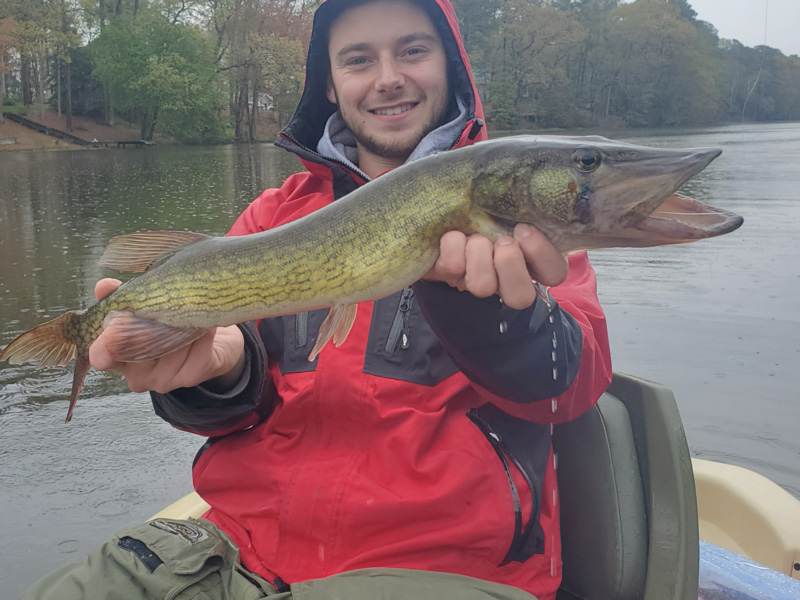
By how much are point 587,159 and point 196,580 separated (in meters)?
1.55

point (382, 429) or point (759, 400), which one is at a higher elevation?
point (382, 429)

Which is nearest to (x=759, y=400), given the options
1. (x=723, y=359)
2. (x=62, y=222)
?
(x=723, y=359)

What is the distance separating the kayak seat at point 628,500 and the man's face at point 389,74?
1.39 m

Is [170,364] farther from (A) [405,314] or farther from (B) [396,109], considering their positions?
(B) [396,109]

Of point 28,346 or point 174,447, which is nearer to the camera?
point 28,346

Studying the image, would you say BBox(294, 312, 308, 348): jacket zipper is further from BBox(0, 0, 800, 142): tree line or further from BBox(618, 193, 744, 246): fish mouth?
BBox(0, 0, 800, 142): tree line

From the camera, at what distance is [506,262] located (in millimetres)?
1656

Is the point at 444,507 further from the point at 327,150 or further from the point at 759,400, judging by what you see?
the point at 759,400

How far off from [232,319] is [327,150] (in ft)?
3.31

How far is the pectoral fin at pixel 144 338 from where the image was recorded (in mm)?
1990

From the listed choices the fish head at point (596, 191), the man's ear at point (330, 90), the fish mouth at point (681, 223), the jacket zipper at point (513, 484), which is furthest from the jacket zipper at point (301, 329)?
the man's ear at point (330, 90)

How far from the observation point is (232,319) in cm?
199

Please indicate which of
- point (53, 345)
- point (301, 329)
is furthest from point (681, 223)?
point (53, 345)

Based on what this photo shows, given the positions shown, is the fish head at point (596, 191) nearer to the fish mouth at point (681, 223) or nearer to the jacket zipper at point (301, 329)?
the fish mouth at point (681, 223)
